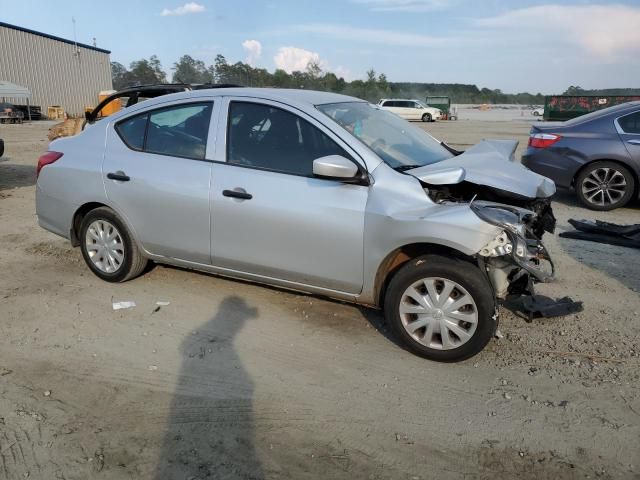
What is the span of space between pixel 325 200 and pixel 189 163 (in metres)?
1.26

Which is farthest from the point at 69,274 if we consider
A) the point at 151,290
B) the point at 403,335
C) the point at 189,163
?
the point at 403,335

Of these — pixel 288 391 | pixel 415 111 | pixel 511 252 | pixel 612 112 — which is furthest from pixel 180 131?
pixel 415 111

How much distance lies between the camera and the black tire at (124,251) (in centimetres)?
467

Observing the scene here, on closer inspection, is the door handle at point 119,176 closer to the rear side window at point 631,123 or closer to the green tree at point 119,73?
the rear side window at point 631,123

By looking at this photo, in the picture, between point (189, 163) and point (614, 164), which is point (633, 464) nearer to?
point (189, 163)

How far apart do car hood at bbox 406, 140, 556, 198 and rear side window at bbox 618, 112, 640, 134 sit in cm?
429

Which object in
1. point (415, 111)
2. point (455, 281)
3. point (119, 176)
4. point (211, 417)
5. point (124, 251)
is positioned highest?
point (119, 176)

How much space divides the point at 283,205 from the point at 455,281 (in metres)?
1.32

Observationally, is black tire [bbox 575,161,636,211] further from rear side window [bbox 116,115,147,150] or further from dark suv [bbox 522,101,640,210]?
rear side window [bbox 116,115,147,150]

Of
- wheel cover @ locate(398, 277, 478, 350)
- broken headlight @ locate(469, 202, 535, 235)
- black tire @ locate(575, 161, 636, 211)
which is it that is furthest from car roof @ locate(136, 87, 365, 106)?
black tire @ locate(575, 161, 636, 211)

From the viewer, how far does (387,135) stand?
13.8 ft

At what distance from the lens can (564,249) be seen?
19.8 feet

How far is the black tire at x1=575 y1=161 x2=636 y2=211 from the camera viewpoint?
7.59m

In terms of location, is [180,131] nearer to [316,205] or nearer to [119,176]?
[119,176]
